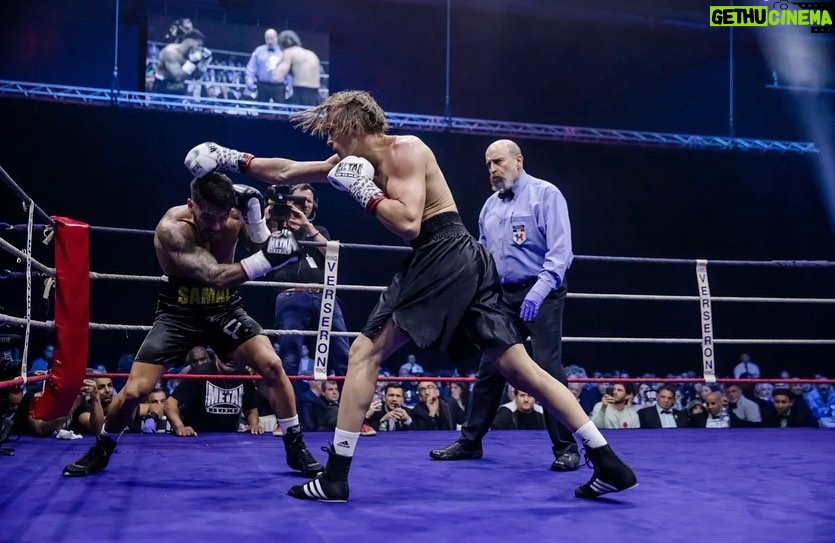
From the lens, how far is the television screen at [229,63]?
678cm

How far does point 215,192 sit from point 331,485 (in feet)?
2.90

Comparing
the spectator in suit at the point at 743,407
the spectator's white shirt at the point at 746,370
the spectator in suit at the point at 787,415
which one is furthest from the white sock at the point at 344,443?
the spectator's white shirt at the point at 746,370

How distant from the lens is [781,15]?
24.9 ft

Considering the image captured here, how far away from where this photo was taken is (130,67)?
6980mm

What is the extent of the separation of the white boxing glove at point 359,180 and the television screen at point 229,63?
518 centimetres

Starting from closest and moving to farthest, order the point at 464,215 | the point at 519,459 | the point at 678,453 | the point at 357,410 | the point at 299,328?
the point at 357,410 < the point at 519,459 < the point at 678,453 < the point at 299,328 < the point at 464,215

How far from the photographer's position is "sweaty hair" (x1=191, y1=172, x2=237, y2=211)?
219 centimetres

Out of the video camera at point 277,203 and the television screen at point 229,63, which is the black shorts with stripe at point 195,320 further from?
the television screen at point 229,63

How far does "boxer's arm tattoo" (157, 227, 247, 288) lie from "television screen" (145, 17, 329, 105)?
477 cm

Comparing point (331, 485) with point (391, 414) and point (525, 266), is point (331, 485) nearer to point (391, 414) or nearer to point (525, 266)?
point (525, 266)

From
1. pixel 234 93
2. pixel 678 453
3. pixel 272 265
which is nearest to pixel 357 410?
pixel 272 265

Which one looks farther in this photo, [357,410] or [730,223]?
[730,223]

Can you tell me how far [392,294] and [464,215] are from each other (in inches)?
225

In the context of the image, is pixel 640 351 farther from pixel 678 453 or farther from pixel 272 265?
pixel 272 265
